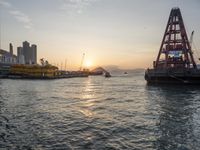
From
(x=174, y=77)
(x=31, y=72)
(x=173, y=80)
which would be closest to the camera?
(x=174, y=77)

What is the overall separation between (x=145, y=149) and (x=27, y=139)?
8657 mm

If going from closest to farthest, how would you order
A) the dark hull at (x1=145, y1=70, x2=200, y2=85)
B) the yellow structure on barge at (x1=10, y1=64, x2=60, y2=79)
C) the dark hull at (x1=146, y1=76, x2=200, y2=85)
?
the dark hull at (x1=145, y1=70, x2=200, y2=85) → the dark hull at (x1=146, y1=76, x2=200, y2=85) → the yellow structure on barge at (x1=10, y1=64, x2=60, y2=79)

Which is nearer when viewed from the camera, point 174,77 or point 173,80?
point 174,77

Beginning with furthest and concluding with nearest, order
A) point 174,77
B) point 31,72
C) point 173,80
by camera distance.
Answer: point 31,72, point 173,80, point 174,77

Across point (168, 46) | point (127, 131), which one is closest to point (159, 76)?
point (168, 46)

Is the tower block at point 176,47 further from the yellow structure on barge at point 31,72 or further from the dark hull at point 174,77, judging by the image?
the yellow structure on barge at point 31,72

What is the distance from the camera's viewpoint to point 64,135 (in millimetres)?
19906

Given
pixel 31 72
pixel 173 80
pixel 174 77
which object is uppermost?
pixel 31 72

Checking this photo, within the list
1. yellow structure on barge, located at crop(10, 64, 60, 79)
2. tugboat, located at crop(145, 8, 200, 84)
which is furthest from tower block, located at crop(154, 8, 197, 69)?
yellow structure on barge, located at crop(10, 64, 60, 79)

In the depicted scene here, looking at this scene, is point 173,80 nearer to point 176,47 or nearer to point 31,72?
point 176,47

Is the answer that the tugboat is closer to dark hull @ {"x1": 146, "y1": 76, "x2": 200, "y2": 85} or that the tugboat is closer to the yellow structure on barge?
dark hull @ {"x1": 146, "y1": 76, "x2": 200, "y2": 85}

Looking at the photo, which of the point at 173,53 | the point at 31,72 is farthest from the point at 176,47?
the point at 31,72

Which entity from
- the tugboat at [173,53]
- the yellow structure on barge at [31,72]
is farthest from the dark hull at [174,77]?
the yellow structure on barge at [31,72]

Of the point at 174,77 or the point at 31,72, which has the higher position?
the point at 31,72
